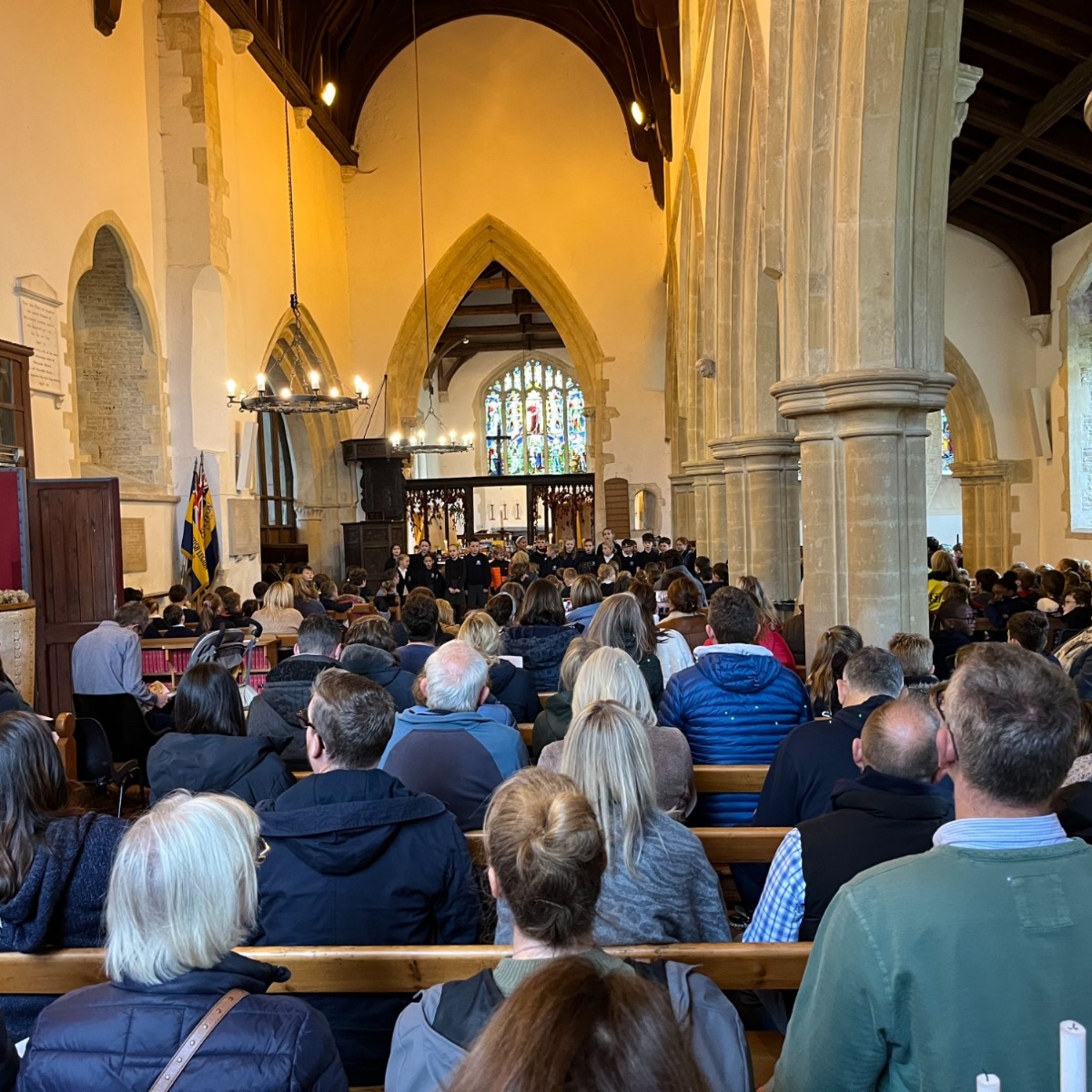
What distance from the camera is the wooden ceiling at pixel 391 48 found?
1658cm

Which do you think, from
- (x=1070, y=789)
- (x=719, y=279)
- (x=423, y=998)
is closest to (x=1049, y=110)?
(x=719, y=279)

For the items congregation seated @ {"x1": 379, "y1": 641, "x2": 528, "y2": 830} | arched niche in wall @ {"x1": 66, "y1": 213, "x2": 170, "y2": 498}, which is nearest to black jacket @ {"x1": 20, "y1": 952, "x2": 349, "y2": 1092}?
congregation seated @ {"x1": 379, "y1": 641, "x2": 528, "y2": 830}

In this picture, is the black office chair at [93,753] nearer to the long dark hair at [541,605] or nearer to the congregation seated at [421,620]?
the congregation seated at [421,620]

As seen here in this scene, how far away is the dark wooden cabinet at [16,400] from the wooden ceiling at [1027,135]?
7.65 metres

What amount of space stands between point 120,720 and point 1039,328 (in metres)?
12.4

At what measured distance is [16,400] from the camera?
889cm

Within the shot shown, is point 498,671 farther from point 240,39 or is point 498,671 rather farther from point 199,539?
point 240,39

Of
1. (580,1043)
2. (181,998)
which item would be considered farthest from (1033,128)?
(580,1043)

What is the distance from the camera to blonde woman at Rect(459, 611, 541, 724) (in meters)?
4.64

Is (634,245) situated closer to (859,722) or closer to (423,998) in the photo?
(859,722)

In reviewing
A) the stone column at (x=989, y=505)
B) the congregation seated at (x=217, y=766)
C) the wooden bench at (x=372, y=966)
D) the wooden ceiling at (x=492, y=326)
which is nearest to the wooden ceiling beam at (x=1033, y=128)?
the stone column at (x=989, y=505)

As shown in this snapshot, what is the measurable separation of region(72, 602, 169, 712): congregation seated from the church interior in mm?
82

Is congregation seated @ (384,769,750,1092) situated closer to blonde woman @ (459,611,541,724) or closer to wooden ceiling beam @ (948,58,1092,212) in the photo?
blonde woman @ (459,611,541,724)

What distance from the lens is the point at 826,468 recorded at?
5.75 meters
